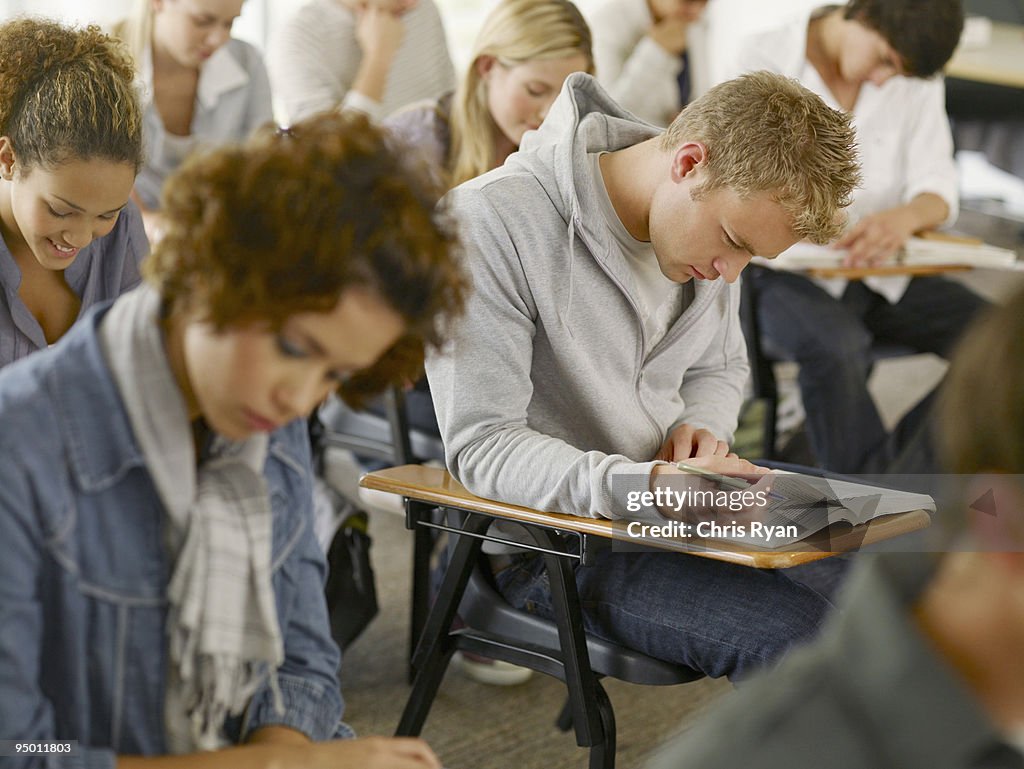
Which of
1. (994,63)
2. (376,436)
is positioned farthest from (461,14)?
(376,436)

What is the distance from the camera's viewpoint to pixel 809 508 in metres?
1.44

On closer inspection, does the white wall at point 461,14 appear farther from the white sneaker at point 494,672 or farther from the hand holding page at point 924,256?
the white sneaker at point 494,672

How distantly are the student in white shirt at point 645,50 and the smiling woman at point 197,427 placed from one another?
2.30 meters

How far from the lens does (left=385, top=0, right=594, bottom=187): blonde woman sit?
7.65 ft

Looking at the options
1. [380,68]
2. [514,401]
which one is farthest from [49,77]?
[380,68]

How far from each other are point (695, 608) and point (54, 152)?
0.97 m

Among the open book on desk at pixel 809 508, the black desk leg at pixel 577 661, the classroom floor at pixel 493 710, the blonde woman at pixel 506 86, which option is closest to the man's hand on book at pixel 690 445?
the open book on desk at pixel 809 508

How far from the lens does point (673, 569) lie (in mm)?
1562

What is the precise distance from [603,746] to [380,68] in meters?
1.98

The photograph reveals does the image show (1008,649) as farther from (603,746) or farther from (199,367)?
(603,746)

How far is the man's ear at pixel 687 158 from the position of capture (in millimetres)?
1548

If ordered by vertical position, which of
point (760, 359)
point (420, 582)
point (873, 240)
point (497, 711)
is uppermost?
point (873, 240)

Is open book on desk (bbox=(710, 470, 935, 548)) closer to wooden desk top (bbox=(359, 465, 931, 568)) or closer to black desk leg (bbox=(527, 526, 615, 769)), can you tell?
wooden desk top (bbox=(359, 465, 931, 568))

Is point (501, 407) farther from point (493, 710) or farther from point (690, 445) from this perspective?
point (493, 710)
